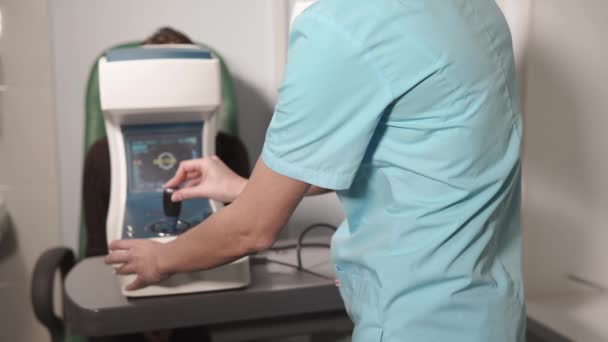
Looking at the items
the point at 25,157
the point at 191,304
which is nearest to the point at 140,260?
the point at 191,304

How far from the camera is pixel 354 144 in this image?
71 centimetres

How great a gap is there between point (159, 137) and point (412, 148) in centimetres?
64

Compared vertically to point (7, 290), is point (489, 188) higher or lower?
higher

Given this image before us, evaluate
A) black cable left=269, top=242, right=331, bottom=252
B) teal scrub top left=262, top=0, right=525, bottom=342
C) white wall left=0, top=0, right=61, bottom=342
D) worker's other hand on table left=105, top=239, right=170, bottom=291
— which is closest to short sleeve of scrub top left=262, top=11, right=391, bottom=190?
teal scrub top left=262, top=0, right=525, bottom=342

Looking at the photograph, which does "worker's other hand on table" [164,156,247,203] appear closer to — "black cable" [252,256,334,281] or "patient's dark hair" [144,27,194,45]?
"black cable" [252,256,334,281]

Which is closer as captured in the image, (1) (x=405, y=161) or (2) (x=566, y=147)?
(1) (x=405, y=161)

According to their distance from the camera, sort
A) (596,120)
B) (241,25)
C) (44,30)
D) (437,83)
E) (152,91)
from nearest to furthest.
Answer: (437,83) < (152,91) < (596,120) < (44,30) < (241,25)

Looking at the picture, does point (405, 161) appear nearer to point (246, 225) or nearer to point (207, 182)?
point (246, 225)

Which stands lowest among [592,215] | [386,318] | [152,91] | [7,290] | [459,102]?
[7,290]

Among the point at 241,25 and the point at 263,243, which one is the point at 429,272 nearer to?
the point at 263,243

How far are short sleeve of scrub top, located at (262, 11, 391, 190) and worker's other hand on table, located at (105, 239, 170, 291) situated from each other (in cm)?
32

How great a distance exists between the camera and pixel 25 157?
169 centimetres

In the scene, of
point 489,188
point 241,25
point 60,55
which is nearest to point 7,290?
point 60,55

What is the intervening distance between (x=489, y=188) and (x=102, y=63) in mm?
721
